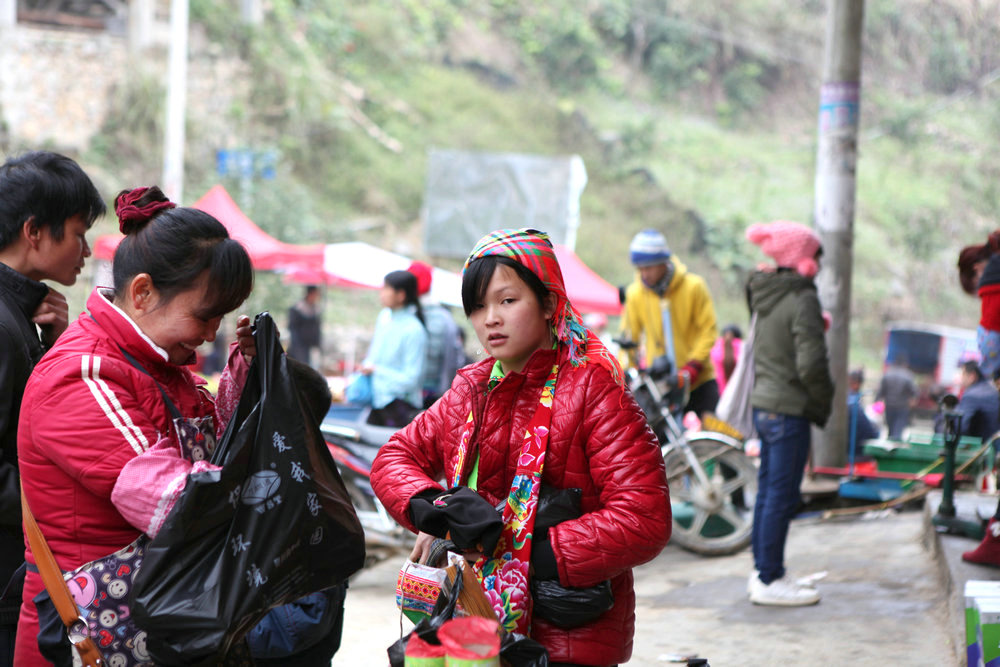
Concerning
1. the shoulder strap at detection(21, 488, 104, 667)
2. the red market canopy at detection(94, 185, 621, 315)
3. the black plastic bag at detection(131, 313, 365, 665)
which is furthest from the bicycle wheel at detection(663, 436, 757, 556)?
the red market canopy at detection(94, 185, 621, 315)

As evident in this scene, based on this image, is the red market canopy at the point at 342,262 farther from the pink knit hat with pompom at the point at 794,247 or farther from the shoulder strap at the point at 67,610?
the shoulder strap at the point at 67,610

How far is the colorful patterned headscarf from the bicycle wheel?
15.8ft

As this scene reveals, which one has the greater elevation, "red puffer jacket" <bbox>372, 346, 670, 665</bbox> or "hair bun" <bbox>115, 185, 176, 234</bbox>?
"hair bun" <bbox>115, 185, 176, 234</bbox>

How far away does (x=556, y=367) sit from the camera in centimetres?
245

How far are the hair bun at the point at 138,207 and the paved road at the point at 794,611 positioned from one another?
2614 mm

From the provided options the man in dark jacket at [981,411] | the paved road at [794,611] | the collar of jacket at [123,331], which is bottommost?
the paved road at [794,611]

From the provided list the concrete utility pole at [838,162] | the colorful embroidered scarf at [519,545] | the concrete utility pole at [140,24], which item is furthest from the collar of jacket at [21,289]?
the concrete utility pole at [140,24]

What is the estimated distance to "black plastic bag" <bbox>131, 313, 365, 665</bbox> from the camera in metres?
1.90

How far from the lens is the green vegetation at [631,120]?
89.2 ft

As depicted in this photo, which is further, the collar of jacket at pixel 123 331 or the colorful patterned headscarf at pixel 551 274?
the colorful patterned headscarf at pixel 551 274

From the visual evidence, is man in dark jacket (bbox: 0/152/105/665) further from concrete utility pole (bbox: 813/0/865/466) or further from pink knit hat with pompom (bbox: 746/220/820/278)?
concrete utility pole (bbox: 813/0/865/466)

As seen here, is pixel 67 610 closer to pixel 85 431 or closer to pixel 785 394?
pixel 85 431

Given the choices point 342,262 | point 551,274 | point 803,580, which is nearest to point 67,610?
point 551,274

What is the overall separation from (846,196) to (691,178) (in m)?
25.0
